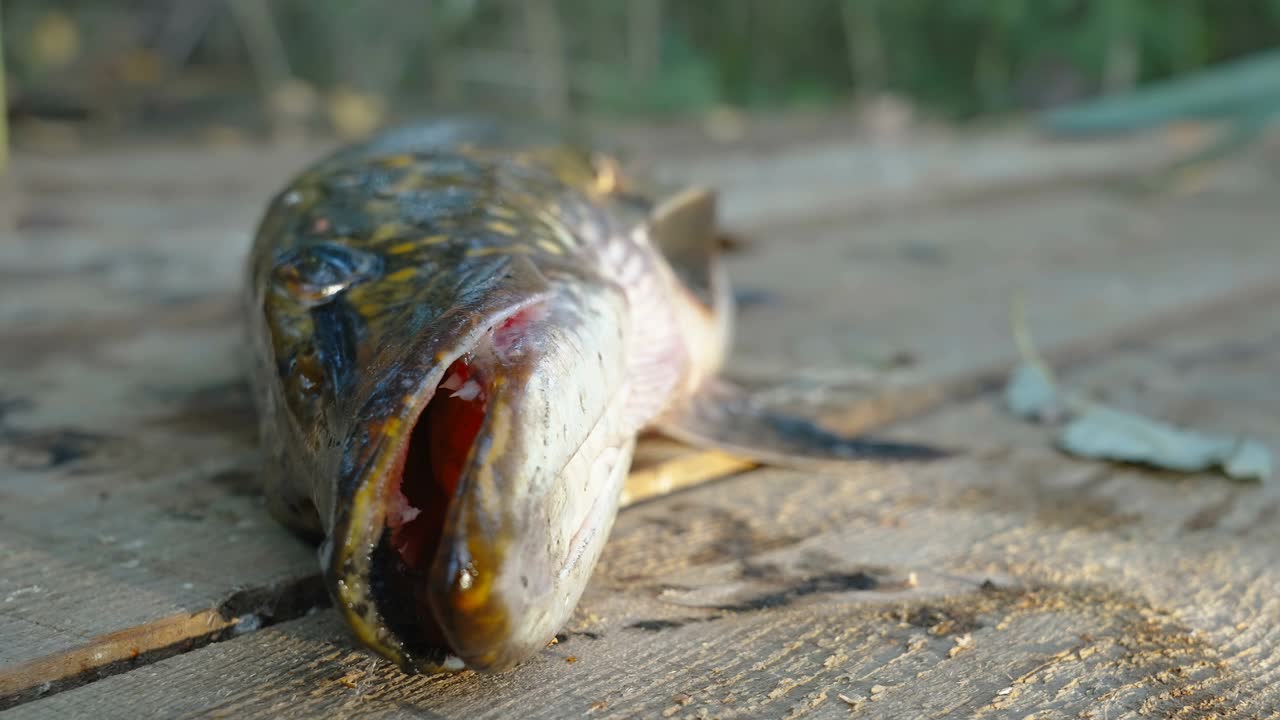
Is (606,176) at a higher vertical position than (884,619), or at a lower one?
higher

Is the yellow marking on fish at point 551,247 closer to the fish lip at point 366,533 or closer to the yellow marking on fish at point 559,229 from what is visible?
the yellow marking on fish at point 559,229

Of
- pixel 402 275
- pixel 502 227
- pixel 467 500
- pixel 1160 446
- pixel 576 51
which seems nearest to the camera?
pixel 467 500

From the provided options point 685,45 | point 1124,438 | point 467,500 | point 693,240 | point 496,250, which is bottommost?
point 1124,438

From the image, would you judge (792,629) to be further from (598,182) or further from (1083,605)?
(598,182)

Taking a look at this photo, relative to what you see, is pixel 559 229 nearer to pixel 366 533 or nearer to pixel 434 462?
pixel 434 462

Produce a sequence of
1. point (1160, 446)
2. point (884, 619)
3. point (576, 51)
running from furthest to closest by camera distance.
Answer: point (576, 51) → point (1160, 446) → point (884, 619)

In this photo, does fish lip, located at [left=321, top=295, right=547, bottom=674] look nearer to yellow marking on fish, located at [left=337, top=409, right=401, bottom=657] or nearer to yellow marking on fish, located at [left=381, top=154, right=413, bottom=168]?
yellow marking on fish, located at [left=337, top=409, right=401, bottom=657]

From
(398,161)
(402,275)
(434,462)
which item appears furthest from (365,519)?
(398,161)
